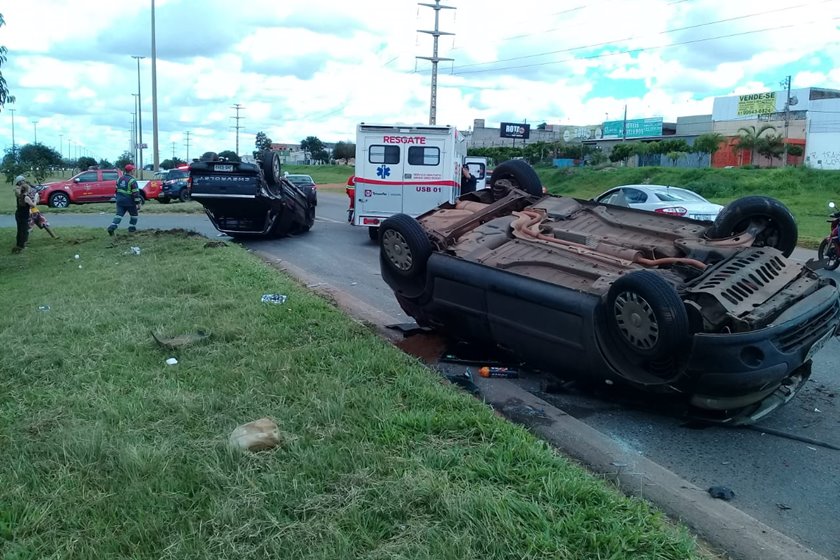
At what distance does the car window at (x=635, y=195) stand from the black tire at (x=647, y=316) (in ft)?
35.1

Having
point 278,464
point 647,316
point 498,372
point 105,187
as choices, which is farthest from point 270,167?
point 105,187

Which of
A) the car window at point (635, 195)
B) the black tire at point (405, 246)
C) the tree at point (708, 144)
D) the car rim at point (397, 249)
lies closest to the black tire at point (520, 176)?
the black tire at point (405, 246)

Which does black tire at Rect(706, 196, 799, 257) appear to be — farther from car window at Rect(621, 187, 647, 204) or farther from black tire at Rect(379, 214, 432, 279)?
car window at Rect(621, 187, 647, 204)

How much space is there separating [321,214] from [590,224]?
2094cm

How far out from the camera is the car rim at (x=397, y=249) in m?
6.59

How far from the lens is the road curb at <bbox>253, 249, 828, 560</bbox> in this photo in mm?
3576

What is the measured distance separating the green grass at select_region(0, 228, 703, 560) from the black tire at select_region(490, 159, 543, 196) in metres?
2.24

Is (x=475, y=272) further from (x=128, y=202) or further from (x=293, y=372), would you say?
(x=128, y=202)

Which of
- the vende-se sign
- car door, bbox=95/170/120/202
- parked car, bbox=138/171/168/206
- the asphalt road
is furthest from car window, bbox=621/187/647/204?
the vende-se sign

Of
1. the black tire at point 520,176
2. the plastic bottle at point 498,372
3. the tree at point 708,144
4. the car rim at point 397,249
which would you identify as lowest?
the plastic bottle at point 498,372

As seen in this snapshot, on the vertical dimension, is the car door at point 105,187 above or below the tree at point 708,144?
below

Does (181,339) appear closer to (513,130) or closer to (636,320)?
(636,320)

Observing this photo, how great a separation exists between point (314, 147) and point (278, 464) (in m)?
99.5

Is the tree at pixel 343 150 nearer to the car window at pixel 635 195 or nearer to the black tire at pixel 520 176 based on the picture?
the car window at pixel 635 195
